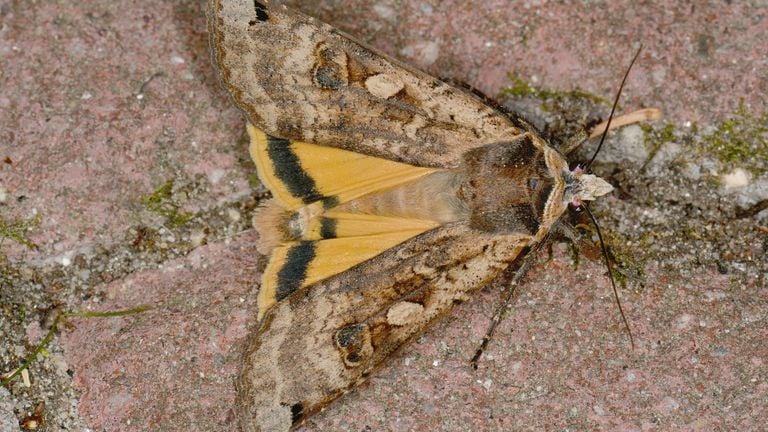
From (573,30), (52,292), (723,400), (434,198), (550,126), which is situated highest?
(573,30)

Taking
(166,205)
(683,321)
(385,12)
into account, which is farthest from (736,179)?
(166,205)

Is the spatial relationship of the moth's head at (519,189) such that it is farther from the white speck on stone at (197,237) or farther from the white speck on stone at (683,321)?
the white speck on stone at (197,237)

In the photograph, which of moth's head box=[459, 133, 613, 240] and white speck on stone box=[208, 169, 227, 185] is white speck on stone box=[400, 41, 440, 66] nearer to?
moth's head box=[459, 133, 613, 240]

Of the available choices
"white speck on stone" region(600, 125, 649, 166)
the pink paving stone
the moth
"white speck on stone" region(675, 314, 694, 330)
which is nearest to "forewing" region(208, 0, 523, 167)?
the moth

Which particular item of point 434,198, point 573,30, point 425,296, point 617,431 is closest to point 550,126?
point 573,30

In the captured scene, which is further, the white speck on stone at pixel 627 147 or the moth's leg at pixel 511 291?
the white speck on stone at pixel 627 147

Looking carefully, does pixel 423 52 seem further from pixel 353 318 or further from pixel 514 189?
pixel 353 318

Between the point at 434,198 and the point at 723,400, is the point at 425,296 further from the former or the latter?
the point at 723,400

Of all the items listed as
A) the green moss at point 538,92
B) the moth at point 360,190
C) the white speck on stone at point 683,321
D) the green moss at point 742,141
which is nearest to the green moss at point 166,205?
the moth at point 360,190
